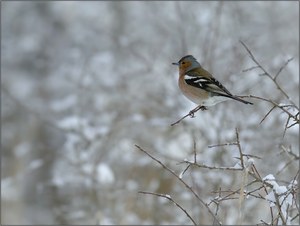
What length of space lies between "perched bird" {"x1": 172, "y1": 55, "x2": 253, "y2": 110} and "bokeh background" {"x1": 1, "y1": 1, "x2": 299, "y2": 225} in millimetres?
402

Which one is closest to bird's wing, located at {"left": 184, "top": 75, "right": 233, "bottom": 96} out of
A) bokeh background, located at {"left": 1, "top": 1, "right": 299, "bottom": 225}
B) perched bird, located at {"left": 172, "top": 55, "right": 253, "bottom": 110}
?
perched bird, located at {"left": 172, "top": 55, "right": 253, "bottom": 110}

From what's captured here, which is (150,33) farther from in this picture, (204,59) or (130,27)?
(204,59)

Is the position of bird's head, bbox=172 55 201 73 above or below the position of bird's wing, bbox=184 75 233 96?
above

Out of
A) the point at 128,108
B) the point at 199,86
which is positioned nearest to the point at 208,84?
the point at 199,86

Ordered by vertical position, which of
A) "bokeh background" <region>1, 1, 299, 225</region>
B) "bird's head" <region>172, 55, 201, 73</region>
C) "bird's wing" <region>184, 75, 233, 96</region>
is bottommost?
"bird's wing" <region>184, 75, 233, 96</region>

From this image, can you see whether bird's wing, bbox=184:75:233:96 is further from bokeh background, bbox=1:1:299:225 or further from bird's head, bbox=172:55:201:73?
bokeh background, bbox=1:1:299:225

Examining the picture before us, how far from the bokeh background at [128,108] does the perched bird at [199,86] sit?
40 cm

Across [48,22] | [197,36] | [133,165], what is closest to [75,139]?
[133,165]

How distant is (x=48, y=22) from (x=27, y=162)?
18.6ft

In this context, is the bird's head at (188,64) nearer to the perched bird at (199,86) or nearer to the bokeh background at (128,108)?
the perched bird at (199,86)

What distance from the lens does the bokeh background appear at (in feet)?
23.4

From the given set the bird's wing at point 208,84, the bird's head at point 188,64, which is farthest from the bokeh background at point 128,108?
the bird's head at point 188,64

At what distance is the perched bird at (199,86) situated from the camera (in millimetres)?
3684

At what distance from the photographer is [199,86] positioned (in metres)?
3.86
